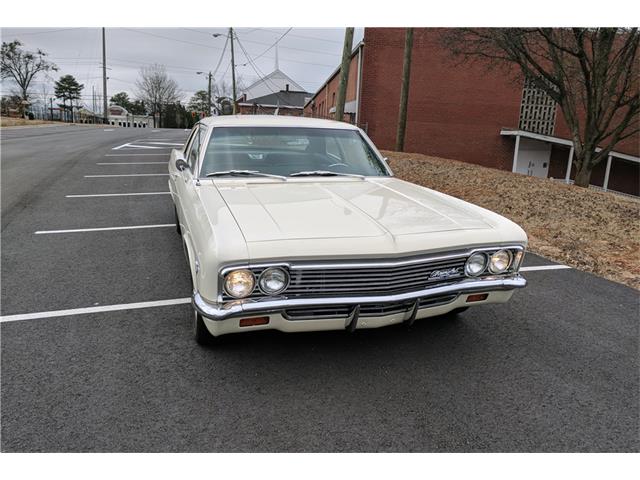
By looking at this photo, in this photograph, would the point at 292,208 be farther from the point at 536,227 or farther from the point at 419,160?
the point at 419,160

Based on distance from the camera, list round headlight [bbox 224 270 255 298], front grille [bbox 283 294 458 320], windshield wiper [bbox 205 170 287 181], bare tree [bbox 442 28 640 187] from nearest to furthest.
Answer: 1. round headlight [bbox 224 270 255 298]
2. front grille [bbox 283 294 458 320]
3. windshield wiper [bbox 205 170 287 181]
4. bare tree [bbox 442 28 640 187]

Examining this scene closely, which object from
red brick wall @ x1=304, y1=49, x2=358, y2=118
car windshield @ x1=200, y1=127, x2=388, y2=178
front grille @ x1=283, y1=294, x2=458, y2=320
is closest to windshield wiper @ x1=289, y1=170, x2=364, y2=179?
car windshield @ x1=200, y1=127, x2=388, y2=178

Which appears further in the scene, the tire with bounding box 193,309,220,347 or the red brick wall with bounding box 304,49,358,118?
the red brick wall with bounding box 304,49,358,118

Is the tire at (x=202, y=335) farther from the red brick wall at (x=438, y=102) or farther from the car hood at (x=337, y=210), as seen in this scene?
the red brick wall at (x=438, y=102)

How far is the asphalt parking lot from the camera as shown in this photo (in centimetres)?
234

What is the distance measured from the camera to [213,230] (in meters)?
2.61

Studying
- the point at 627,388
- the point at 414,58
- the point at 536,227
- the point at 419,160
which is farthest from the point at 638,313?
the point at 414,58

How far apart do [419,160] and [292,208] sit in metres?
11.6

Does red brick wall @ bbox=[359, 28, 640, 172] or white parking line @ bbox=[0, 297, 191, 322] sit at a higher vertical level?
red brick wall @ bbox=[359, 28, 640, 172]

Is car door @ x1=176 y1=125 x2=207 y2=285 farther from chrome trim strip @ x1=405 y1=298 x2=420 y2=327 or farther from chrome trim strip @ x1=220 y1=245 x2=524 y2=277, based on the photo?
chrome trim strip @ x1=405 y1=298 x2=420 y2=327

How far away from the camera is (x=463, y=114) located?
76.5ft

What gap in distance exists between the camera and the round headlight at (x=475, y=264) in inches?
113

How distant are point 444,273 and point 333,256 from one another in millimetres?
751

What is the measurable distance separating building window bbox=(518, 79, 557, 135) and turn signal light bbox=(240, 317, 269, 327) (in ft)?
82.5
